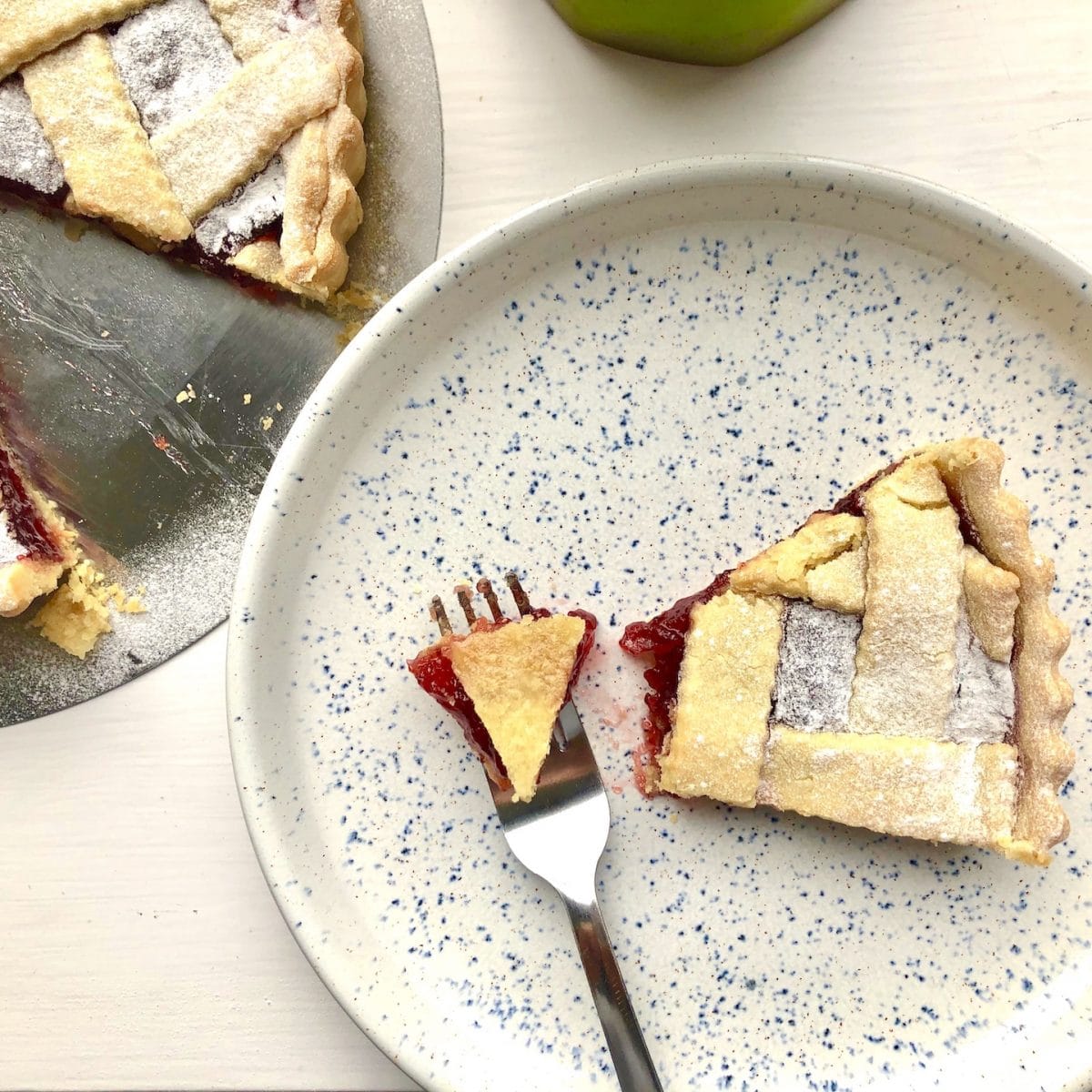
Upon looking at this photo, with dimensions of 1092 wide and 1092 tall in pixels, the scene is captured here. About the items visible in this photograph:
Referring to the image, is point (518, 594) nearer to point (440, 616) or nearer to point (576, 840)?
point (440, 616)

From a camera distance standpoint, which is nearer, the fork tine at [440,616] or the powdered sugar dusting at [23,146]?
the fork tine at [440,616]

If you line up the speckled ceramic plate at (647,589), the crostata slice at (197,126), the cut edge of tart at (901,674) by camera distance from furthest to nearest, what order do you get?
the crostata slice at (197,126), the speckled ceramic plate at (647,589), the cut edge of tart at (901,674)

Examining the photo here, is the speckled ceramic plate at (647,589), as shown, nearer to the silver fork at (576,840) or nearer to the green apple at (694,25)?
the silver fork at (576,840)

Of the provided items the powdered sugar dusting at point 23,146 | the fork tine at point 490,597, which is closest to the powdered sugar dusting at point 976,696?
the fork tine at point 490,597

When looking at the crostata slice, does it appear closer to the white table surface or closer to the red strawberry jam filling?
the white table surface

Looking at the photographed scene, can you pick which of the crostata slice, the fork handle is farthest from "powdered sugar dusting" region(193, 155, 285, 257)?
the fork handle

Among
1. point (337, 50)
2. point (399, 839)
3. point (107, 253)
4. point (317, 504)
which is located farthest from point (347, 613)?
point (337, 50)

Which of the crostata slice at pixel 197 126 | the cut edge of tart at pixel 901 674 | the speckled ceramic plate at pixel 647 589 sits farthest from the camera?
the crostata slice at pixel 197 126
